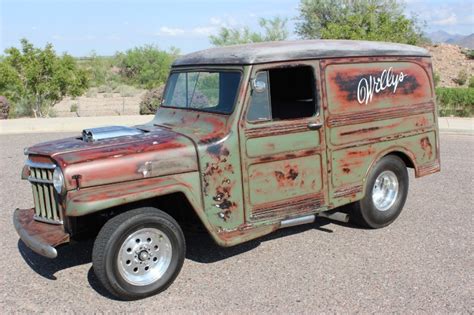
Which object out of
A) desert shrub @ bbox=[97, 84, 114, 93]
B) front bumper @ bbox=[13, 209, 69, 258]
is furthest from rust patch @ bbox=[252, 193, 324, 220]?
desert shrub @ bbox=[97, 84, 114, 93]

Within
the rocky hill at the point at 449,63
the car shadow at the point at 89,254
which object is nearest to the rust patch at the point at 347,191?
the car shadow at the point at 89,254

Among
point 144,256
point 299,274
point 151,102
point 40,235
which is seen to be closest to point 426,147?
point 299,274

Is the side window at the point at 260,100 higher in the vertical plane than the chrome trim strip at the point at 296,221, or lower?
higher

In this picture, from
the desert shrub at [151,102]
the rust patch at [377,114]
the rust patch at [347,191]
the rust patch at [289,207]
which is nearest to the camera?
the rust patch at [289,207]

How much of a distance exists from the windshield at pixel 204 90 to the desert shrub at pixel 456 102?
1499cm

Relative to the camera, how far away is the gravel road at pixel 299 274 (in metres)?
4.11

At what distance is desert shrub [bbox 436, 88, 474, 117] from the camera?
17.8m

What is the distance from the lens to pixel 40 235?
14.0ft

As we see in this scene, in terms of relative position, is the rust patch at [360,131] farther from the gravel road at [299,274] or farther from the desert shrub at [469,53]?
the desert shrub at [469,53]

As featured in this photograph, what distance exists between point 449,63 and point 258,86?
37063mm

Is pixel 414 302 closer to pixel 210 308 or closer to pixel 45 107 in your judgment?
pixel 210 308

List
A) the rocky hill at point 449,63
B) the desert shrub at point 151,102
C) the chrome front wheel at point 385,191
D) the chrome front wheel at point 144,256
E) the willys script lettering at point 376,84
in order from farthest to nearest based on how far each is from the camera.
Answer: the rocky hill at point 449,63, the desert shrub at point 151,102, the chrome front wheel at point 385,191, the willys script lettering at point 376,84, the chrome front wheel at point 144,256

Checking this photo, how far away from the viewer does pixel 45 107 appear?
21.2 metres

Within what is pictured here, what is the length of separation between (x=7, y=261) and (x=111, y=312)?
1772mm
